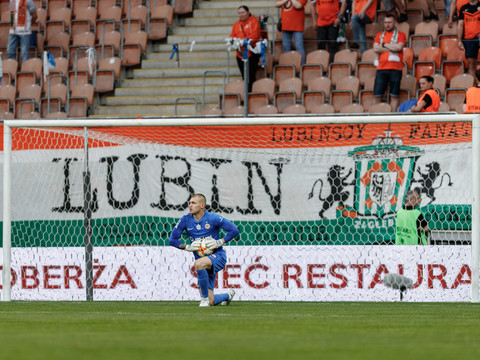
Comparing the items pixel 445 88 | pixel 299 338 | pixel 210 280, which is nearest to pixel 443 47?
pixel 445 88

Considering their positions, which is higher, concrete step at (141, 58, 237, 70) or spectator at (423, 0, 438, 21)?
spectator at (423, 0, 438, 21)

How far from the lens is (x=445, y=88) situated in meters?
16.3

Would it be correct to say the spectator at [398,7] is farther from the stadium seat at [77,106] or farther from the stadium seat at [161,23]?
the stadium seat at [77,106]

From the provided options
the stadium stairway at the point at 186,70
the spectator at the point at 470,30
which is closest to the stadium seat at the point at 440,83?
the spectator at the point at 470,30

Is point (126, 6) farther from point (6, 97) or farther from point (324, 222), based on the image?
point (324, 222)

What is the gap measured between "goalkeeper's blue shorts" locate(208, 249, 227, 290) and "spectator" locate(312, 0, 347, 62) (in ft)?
26.2

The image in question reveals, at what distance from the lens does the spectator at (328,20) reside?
1764 cm

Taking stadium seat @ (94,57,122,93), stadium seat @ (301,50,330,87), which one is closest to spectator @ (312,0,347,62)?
stadium seat @ (301,50,330,87)

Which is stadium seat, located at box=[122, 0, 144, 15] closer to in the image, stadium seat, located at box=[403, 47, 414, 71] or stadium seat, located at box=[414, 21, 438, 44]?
stadium seat, located at box=[414, 21, 438, 44]

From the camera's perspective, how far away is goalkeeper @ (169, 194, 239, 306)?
1055 centimetres

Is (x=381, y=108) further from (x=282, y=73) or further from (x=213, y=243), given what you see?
(x=213, y=243)

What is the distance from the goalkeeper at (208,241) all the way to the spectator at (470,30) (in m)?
6.95

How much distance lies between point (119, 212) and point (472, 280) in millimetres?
4278

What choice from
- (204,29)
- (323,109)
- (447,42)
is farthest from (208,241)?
(204,29)
